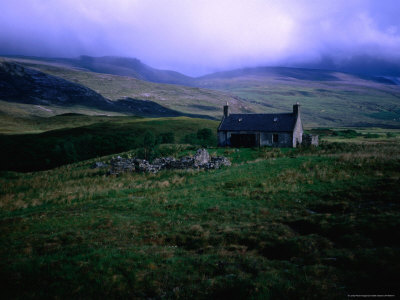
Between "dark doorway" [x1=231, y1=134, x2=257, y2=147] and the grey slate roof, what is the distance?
134 centimetres

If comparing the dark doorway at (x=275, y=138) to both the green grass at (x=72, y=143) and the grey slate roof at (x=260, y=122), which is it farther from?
the green grass at (x=72, y=143)

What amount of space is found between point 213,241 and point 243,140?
4130 centimetres

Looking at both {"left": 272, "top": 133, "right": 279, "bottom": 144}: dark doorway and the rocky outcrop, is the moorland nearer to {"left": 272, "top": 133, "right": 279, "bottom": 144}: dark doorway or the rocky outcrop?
the rocky outcrop

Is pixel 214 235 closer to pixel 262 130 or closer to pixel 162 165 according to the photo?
pixel 162 165

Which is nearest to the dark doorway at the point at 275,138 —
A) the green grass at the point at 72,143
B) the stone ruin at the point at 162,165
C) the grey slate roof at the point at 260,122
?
the grey slate roof at the point at 260,122

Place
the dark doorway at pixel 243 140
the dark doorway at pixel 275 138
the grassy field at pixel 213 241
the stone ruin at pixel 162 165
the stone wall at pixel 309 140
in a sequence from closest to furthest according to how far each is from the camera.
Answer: the grassy field at pixel 213 241, the stone ruin at pixel 162 165, the stone wall at pixel 309 140, the dark doorway at pixel 275 138, the dark doorway at pixel 243 140

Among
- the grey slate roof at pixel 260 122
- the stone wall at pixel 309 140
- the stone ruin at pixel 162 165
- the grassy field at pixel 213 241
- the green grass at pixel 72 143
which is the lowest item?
the green grass at pixel 72 143

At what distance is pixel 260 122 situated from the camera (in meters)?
50.7

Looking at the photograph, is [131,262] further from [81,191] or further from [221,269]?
[81,191]

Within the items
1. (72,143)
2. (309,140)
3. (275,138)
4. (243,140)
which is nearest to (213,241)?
(275,138)

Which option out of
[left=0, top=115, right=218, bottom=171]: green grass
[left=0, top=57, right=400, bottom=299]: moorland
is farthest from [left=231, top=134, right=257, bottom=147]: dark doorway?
[left=0, top=57, right=400, bottom=299]: moorland

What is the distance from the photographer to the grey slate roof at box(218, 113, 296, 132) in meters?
47.7

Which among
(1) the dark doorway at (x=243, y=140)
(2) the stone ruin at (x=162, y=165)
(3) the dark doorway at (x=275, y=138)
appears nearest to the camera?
(2) the stone ruin at (x=162, y=165)

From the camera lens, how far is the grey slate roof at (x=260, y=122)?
156 ft
